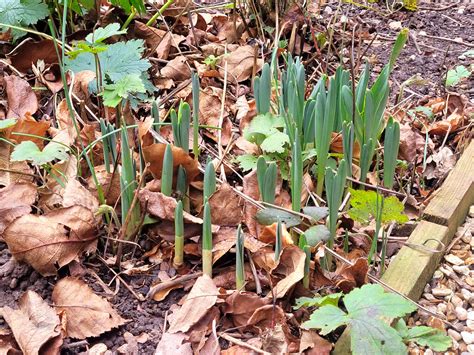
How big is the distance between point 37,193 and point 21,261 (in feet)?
0.71

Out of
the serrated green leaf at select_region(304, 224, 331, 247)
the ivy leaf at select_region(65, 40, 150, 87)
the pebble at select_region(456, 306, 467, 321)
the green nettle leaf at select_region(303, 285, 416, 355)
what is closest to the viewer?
the green nettle leaf at select_region(303, 285, 416, 355)

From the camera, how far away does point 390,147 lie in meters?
1.58

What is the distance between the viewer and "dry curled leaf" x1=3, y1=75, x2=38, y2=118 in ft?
6.23

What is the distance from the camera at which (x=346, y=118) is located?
1.69 metres

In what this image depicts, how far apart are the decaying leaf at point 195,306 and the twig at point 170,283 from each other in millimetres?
62

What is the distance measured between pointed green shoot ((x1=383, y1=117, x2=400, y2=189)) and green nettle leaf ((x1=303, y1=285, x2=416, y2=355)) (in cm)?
49

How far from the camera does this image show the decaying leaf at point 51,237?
54.9 inches

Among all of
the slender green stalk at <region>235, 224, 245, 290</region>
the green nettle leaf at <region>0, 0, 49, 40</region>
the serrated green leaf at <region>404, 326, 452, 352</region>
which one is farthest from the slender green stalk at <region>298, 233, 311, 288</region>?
the green nettle leaf at <region>0, 0, 49, 40</region>

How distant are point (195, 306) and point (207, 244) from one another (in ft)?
0.43

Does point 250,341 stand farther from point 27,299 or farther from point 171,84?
point 171,84

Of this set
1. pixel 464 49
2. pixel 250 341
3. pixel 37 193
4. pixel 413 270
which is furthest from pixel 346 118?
pixel 464 49

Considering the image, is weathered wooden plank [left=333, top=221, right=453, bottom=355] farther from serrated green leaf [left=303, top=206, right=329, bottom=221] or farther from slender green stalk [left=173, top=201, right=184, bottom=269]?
slender green stalk [left=173, top=201, right=184, bottom=269]

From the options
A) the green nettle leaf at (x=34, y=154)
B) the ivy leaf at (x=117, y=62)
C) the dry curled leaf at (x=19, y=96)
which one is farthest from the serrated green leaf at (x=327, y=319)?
the dry curled leaf at (x=19, y=96)

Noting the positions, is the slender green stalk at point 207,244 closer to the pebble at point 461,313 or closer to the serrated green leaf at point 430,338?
the serrated green leaf at point 430,338
